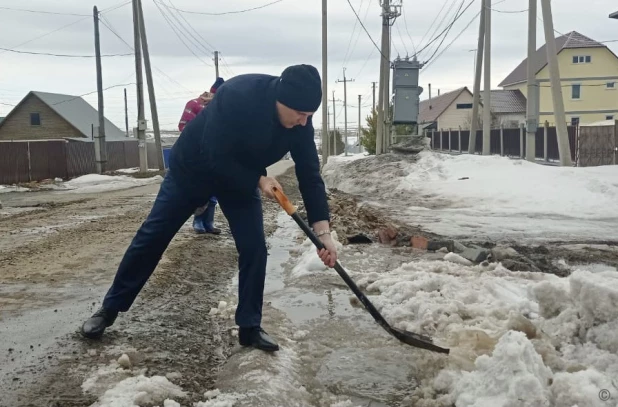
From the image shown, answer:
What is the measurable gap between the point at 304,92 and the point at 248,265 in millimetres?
1026

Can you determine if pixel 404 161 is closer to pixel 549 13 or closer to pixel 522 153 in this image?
pixel 549 13

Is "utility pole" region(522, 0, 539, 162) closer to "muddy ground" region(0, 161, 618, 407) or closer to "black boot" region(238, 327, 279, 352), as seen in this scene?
"muddy ground" region(0, 161, 618, 407)

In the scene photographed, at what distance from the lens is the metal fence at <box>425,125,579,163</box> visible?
77.5 ft

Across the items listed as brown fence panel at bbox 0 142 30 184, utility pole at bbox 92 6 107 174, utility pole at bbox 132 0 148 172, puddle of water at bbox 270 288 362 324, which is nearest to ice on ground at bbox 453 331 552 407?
puddle of water at bbox 270 288 362 324

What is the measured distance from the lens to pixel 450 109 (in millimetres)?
62531

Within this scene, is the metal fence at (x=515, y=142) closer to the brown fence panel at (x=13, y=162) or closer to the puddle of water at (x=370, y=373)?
the brown fence panel at (x=13, y=162)

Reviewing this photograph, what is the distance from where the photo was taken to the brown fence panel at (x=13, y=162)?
834 inches

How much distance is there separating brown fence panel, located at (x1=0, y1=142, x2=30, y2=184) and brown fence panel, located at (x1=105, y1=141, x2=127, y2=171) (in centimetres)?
1081

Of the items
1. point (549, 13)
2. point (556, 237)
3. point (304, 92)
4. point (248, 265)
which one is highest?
point (549, 13)

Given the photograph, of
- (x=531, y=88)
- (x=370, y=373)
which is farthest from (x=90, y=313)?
(x=531, y=88)

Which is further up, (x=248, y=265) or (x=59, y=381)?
(x=248, y=265)

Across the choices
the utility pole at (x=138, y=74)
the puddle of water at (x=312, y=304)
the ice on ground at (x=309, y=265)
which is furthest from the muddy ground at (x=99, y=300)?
the utility pole at (x=138, y=74)

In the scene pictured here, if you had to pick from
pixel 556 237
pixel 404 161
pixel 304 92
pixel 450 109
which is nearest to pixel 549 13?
pixel 404 161

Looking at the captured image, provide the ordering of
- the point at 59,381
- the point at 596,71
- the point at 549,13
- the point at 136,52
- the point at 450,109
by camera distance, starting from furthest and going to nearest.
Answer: the point at 450,109 → the point at 596,71 → the point at 136,52 → the point at 549,13 → the point at 59,381
